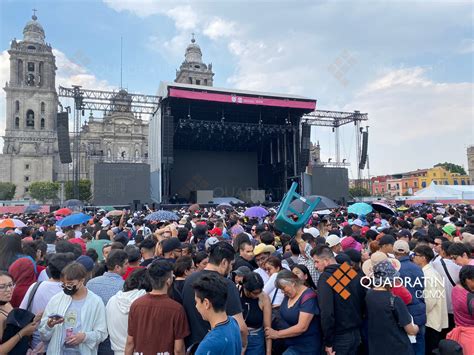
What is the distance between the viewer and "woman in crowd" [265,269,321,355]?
2781mm

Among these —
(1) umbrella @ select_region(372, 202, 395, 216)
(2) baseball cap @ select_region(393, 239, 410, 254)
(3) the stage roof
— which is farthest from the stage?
(2) baseball cap @ select_region(393, 239, 410, 254)

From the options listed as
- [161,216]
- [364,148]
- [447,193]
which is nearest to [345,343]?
[161,216]

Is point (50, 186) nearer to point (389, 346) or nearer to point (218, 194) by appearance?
point (218, 194)

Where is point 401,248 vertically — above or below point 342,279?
above

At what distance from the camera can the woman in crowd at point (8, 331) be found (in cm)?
234

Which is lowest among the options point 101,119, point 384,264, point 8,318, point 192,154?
point 8,318

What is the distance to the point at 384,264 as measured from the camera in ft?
9.17

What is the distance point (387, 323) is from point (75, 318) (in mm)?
2467

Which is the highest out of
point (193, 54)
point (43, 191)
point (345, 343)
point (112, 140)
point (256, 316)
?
point (193, 54)

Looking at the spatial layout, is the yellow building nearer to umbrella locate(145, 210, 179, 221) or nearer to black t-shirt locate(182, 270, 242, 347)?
umbrella locate(145, 210, 179, 221)

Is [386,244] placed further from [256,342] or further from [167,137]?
[167,137]

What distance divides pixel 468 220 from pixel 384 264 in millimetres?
6517

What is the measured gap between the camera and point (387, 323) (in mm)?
2754

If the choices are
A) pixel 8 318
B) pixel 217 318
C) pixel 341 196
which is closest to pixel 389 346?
pixel 217 318
